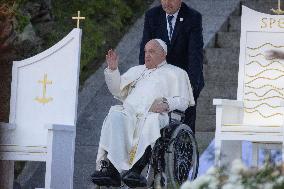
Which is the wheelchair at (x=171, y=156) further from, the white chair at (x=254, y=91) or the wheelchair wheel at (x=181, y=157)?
the white chair at (x=254, y=91)

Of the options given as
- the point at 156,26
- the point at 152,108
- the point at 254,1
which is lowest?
the point at 152,108

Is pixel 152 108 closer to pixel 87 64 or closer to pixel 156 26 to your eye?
pixel 156 26

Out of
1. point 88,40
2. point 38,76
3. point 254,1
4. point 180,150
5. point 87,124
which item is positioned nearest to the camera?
point 180,150

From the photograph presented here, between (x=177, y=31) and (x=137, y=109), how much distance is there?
0.81 m

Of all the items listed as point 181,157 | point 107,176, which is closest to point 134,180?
point 107,176

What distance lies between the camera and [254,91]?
324 inches

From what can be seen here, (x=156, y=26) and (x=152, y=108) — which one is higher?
(x=156, y=26)

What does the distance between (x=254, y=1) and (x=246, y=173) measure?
8114mm

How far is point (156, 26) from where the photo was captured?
311 inches

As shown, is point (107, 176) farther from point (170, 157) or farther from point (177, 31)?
point (177, 31)

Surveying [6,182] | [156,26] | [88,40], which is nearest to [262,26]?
[156,26]

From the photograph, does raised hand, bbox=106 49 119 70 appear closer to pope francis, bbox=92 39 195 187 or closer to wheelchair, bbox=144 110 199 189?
pope francis, bbox=92 39 195 187

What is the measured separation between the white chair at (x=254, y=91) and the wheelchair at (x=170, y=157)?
57 centimetres

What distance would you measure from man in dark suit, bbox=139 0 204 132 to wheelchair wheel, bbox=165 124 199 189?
1.29ft
